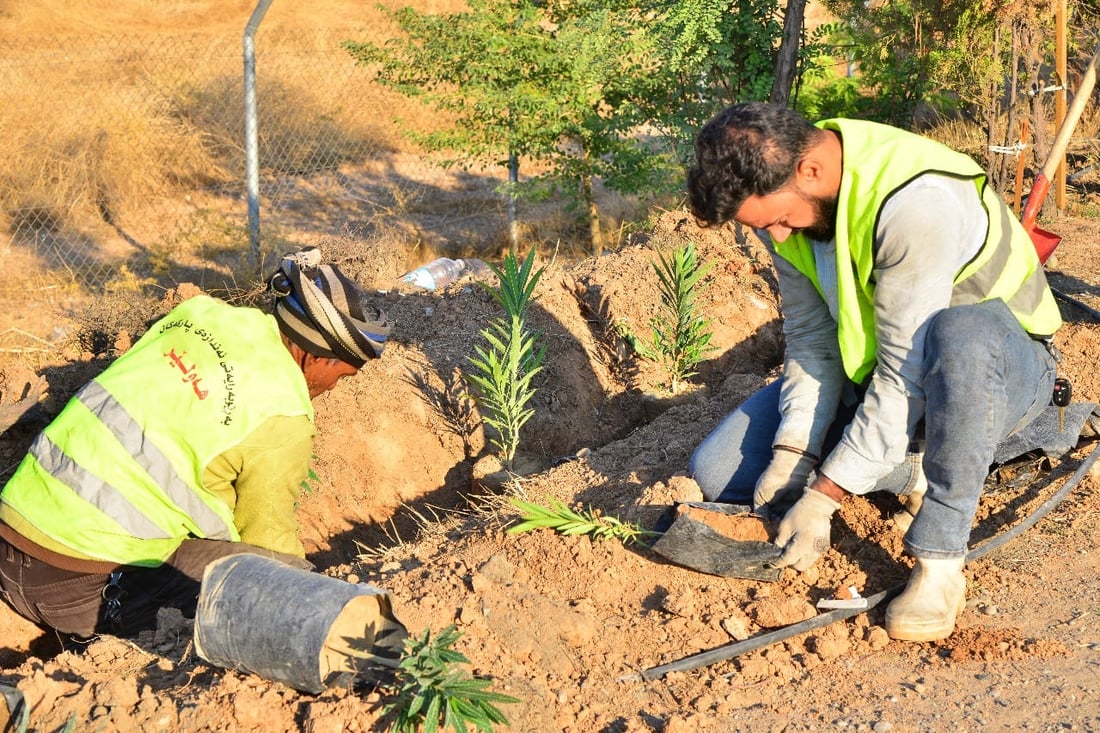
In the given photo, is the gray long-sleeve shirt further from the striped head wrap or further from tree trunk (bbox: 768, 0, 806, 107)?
tree trunk (bbox: 768, 0, 806, 107)

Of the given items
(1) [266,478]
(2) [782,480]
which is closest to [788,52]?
(2) [782,480]

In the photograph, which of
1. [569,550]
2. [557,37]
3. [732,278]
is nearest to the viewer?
[569,550]

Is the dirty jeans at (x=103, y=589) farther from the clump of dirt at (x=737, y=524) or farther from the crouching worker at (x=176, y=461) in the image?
the clump of dirt at (x=737, y=524)

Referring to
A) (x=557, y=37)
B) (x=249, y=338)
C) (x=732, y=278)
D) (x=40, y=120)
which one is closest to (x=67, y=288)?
(x=40, y=120)

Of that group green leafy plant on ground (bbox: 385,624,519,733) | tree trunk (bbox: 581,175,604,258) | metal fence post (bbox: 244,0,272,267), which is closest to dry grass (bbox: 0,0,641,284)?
tree trunk (bbox: 581,175,604,258)

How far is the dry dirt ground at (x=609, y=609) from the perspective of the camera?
2.38m

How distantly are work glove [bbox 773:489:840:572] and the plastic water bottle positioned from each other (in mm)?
3221

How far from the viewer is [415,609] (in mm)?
2711

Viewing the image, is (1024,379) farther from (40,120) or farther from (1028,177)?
(40,120)

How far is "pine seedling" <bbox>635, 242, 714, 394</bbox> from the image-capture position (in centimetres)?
464

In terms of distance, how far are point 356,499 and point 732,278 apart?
2.34 metres

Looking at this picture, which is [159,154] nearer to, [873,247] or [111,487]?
[111,487]

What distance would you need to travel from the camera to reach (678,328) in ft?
15.6

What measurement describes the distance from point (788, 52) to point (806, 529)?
172 inches
